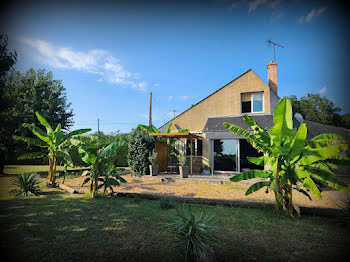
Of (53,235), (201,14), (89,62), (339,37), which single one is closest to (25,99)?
(89,62)

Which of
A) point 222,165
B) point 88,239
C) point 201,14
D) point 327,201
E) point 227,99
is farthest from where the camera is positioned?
point 227,99

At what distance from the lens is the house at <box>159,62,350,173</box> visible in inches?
516

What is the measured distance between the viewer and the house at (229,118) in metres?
13.1

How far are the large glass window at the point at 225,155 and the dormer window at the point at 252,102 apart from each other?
10.6 feet

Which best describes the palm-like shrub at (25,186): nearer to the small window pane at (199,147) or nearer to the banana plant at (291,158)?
the banana plant at (291,158)

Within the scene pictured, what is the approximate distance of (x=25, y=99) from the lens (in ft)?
51.1

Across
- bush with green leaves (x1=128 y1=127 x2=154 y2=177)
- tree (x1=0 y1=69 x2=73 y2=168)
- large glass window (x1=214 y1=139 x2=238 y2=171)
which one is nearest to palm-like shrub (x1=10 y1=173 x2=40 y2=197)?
bush with green leaves (x1=128 y1=127 x2=154 y2=177)

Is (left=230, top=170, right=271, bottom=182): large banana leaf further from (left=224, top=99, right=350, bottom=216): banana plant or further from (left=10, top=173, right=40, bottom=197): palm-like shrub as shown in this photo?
(left=10, top=173, right=40, bottom=197): palm-like shrub

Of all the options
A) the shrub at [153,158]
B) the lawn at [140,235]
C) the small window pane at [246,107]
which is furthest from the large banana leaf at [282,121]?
the small window pane at [246,107]

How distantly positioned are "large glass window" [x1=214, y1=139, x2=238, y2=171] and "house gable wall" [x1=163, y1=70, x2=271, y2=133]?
2267 millimetres

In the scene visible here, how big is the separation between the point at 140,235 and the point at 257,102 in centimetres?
1334

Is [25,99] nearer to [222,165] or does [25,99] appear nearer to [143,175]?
[143,175]

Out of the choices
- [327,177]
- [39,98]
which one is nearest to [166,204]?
[327,177]

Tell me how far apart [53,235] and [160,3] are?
494 cm
